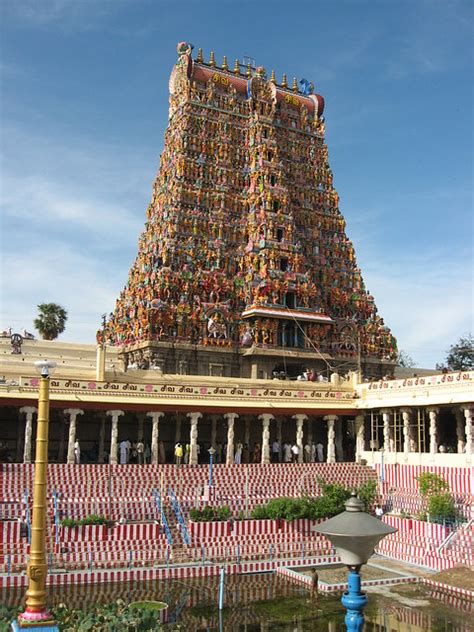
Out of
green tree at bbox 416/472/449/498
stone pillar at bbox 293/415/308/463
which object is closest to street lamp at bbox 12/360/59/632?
green tree at bbox 416/472/449/498

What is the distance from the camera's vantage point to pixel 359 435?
39.9 meters

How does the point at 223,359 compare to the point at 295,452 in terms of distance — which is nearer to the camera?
the point at 295,452

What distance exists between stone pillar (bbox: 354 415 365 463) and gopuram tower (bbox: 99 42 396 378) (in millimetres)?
8269

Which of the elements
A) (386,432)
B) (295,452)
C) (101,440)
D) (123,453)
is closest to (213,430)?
(295,452)

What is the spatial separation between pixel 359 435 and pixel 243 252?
17.6 metres

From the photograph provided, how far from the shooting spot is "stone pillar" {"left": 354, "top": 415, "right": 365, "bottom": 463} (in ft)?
129

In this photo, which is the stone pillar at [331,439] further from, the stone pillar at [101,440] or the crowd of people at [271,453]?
the stone pillar at [101,440]

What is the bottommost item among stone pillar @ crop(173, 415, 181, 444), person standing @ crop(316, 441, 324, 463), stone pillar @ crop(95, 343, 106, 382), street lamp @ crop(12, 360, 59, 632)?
street lamp @ crop(12, 360, 59, 632)

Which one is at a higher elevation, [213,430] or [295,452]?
[213,430]

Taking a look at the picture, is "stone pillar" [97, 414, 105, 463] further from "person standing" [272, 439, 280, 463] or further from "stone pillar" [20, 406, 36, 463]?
"person standing" [272, 439, 280, 463]

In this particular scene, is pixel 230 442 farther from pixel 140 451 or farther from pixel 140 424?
pixel 140 424

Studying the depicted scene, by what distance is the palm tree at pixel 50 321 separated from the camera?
61125 mm

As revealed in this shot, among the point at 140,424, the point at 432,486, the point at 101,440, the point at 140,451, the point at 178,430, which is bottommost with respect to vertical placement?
the point at 432,486

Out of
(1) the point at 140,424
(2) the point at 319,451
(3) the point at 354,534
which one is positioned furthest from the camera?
(2) the point at 319,451
